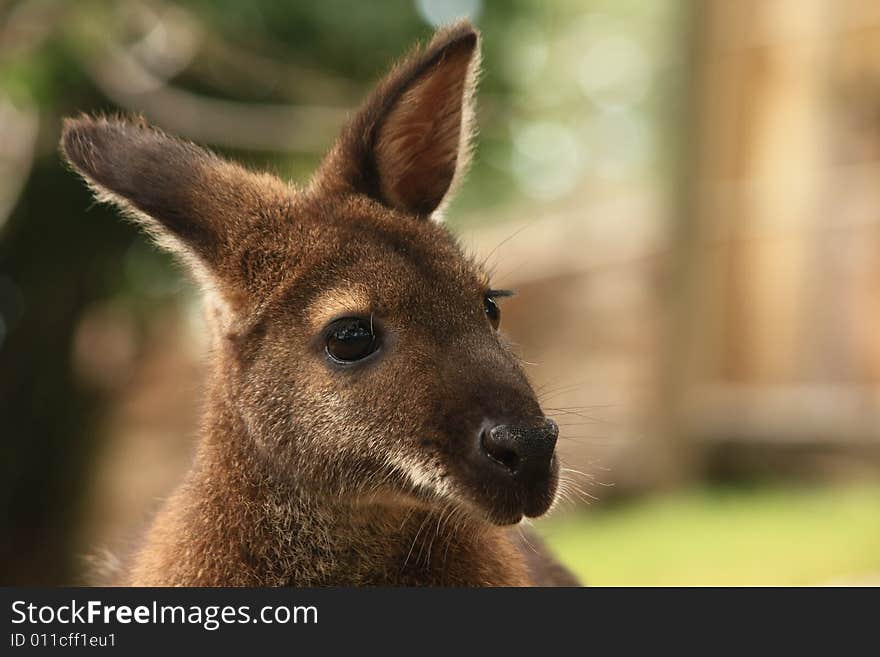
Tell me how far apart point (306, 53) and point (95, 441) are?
18.4 feet

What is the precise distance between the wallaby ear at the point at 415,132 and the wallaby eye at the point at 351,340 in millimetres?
771

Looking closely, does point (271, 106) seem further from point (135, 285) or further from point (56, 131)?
point (135, 285)

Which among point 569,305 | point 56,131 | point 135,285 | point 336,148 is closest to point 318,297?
point 336,148

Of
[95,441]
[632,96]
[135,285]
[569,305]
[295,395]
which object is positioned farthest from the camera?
[632,96]

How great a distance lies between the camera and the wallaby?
3.58 metres

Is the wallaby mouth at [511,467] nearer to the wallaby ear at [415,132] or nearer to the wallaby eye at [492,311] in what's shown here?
the wallaby eye at [492,311]

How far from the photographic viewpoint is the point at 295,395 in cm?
380

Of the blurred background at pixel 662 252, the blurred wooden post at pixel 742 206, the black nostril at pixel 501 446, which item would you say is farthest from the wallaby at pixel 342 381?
the blurred wooden post at pixel 742 206

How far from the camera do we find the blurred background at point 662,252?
891cm

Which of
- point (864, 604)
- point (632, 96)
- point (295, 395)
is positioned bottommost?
point (864, 604)

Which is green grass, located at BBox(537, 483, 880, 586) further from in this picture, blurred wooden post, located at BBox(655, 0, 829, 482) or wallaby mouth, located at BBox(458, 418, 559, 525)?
wallaby mouth, located at BBox(458, 418, 559, 525)

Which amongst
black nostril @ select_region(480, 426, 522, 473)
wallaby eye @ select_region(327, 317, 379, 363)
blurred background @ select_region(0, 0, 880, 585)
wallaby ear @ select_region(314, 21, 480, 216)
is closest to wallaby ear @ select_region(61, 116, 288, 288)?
wallaby ear @ select_region(314, 21, 480, 216)

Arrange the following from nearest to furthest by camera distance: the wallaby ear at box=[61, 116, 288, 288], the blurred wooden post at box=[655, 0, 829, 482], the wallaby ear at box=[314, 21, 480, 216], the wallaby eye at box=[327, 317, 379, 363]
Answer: the wallaby eye at box=[327, 317, 379, 363], the wallaby ear at box=[61, 116, 288, 288], the wallaby ear at box=[314, 21, 480, 216], the blurred wooden post at box=[655, 0, 829, 482]

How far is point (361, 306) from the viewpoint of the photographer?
12.5ft
